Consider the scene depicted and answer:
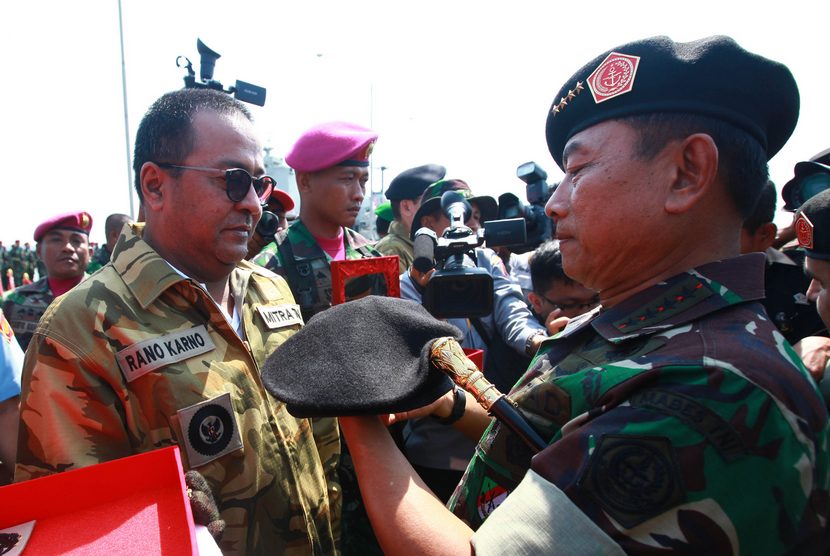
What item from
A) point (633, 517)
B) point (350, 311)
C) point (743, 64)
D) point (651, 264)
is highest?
point (743, 64)

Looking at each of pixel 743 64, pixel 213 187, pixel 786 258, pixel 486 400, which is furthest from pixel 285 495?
pixel 786 258

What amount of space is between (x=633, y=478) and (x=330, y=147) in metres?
3.07

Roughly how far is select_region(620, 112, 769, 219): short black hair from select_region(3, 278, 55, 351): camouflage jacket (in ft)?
16.2

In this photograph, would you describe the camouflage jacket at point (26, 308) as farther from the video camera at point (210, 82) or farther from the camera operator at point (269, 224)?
the video camera at point (210, 82)

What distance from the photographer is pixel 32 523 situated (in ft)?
3.36

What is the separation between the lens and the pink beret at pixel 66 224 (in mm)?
5199

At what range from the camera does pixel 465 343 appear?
3154 millimetres

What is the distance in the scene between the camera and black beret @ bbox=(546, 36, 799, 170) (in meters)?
1.26

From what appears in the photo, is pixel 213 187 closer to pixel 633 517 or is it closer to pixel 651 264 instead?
pixel 651 264

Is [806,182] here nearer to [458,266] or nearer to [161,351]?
[458,266]

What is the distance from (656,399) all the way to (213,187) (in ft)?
5.59

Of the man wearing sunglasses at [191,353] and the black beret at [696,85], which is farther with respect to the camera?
the man wearing sunglasses at [191,353]

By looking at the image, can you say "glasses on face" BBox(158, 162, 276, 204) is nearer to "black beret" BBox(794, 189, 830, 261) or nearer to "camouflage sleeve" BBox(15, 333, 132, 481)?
"camouflage sleeve" BBox(15, 333, 132, 481)

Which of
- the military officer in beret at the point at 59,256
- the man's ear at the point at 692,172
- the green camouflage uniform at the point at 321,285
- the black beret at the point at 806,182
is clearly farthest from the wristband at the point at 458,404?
the military officer in beret at the point at 59,256
